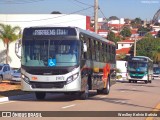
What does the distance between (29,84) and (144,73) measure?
1346 inches

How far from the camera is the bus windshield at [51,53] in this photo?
2108 cm

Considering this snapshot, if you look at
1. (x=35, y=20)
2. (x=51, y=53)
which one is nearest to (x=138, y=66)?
(x=35, y=20)

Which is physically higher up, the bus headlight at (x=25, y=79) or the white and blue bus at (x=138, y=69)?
the bus headlight at (x=25, y=79)

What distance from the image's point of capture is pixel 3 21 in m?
69.9

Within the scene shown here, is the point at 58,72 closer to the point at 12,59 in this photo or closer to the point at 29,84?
the point at 29,84

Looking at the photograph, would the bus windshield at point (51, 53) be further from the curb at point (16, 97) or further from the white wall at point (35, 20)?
the white wall at point (35, 20)

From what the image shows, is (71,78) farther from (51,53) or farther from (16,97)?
(16,97)

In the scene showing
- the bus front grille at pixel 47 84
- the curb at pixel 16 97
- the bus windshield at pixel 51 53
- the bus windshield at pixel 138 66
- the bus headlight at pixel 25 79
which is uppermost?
the bus windshield at pixel 51 53

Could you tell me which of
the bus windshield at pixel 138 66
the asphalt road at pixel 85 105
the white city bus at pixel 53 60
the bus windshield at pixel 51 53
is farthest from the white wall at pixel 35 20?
the bus windshield at pixel 51 53

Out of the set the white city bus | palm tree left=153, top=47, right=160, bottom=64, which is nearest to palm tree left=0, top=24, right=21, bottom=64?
the white city bus

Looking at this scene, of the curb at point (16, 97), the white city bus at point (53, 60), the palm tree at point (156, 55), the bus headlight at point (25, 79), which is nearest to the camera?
the white city bus at point (53, 60)

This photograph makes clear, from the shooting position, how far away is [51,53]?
21109 mm

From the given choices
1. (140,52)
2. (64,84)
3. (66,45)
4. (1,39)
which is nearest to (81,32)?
(66,45)

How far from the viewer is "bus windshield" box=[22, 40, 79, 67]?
21.1 m
